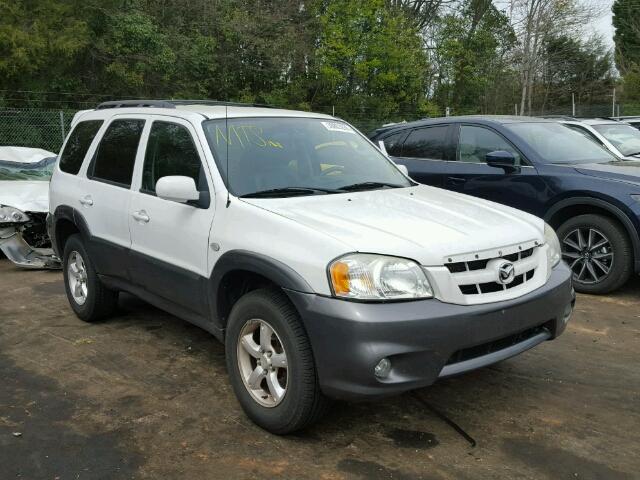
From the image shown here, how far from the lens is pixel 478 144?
274 inches

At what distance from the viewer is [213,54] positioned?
23.1m

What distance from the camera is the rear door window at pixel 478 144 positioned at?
674 cm

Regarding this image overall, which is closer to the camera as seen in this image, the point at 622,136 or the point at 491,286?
the point at 491,286

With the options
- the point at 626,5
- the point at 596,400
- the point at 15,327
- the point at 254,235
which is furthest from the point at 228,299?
the point at 626,5

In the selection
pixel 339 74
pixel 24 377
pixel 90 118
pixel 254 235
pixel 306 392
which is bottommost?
pixel 24 377

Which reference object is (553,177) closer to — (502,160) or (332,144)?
(502,160)

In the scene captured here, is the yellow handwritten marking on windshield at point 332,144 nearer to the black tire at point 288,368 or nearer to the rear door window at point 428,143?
the black tire at point 288,368

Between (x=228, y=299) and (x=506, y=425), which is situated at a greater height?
(x=228, y=299)

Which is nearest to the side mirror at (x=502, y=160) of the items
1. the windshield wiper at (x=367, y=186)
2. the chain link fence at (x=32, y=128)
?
the windshield wiper at (x=367, y=186)

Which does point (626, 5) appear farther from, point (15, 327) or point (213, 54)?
point (15, 327)

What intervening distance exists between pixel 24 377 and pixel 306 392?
84.9 inches

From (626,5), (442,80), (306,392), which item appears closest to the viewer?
(306,392)

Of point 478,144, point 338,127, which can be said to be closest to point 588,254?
point 478,144

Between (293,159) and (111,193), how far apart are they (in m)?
1.49
